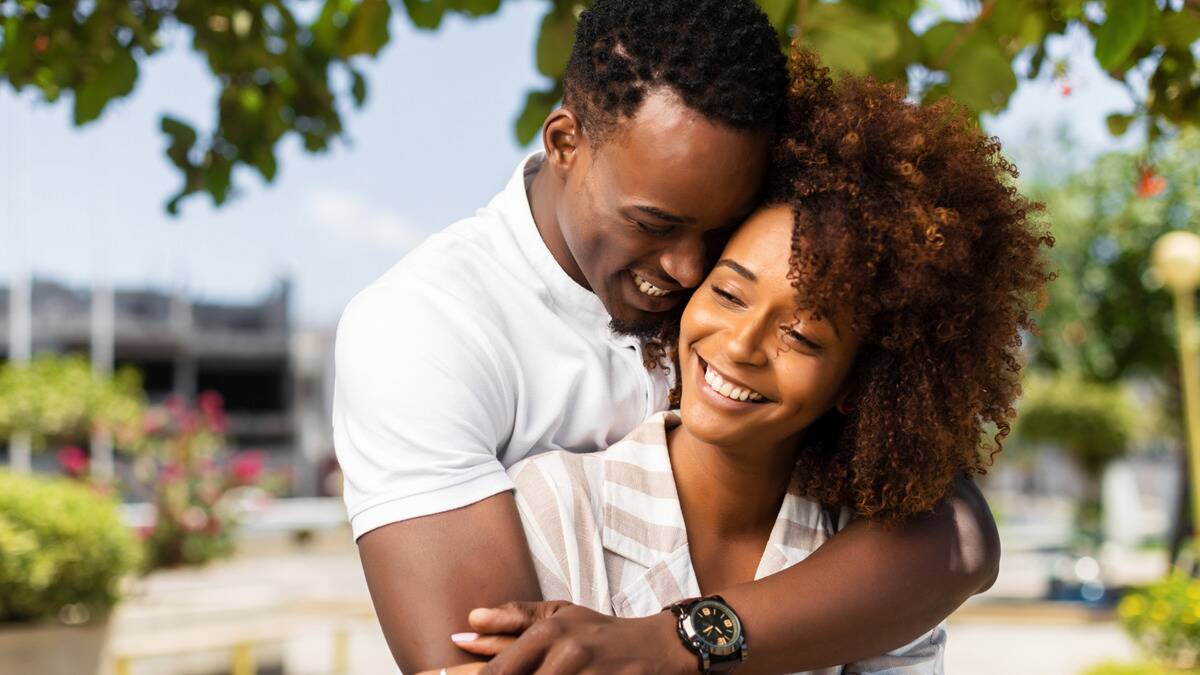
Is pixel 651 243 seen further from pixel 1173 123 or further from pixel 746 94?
pixel 1173 123

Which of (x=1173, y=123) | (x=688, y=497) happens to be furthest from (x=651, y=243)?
(x=1173, y=123)

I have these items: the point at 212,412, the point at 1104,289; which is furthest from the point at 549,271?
the point at 1104,289

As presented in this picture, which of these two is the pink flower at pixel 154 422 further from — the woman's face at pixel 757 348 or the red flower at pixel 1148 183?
the woman's face at pixel 757 348

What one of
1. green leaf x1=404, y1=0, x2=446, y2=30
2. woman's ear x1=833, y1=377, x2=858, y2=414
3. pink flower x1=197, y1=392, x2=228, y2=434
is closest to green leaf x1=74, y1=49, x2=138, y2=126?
green leaf x1=404, y1=0, x2=446, y2=30

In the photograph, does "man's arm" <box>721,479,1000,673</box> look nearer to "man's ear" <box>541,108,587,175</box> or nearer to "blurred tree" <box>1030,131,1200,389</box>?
"man's ear" <box>541,108,587,175</box>

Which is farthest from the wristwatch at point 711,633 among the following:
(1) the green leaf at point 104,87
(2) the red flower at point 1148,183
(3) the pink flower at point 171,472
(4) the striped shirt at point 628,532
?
(3) the pink flower at point 171,472

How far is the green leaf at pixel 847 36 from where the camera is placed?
2398mm

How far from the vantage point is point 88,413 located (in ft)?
60.6

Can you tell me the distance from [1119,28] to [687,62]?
1.27 meters

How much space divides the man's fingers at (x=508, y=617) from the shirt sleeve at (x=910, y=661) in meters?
0.56

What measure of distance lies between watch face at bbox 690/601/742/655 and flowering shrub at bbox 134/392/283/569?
29.8 feet

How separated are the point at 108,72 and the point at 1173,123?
114 inches

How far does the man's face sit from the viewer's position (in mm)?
1574

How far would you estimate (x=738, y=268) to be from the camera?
1625mm
